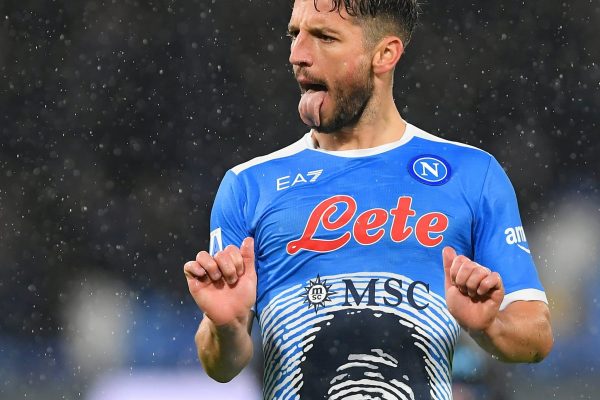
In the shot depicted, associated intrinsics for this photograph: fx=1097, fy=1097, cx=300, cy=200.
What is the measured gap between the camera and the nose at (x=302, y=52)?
352cm

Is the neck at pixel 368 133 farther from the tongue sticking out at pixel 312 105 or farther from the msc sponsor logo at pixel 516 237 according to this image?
the msc sponsor logo at pixel 516 237

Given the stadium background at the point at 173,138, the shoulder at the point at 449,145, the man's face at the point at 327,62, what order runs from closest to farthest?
the man's face at the point at 327,62, the shoulder at the point at 449,145, the stadium background at the point at 173,138

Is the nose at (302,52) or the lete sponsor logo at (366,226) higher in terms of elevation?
the nose at (302,52)

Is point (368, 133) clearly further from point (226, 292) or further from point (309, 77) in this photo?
point (226, 292)

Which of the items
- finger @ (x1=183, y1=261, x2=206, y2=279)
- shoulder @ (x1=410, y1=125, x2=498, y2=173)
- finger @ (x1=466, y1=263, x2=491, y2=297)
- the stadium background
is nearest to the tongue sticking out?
shoulder @ (x1=410, y1=125, x2=498, y2=173)

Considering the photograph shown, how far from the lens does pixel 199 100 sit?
11.1 m

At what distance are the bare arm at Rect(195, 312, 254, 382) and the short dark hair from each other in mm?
1039

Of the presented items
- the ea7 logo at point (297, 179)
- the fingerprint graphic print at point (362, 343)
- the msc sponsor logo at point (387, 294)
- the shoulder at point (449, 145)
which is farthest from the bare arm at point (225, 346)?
the shoulder at point (449, 145)

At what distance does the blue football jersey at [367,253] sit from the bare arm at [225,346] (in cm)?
11

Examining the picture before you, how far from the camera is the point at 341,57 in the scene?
11.7 ft

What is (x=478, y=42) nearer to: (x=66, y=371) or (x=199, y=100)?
(x=199, y=100)

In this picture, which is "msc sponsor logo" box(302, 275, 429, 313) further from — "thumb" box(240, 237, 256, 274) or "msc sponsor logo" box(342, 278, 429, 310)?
"thumb" box(240, 237, 256, 274)

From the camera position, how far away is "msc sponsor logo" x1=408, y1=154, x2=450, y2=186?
354 cm

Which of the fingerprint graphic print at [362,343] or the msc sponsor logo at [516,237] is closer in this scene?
the fingerprint graphic print at [362,343]
